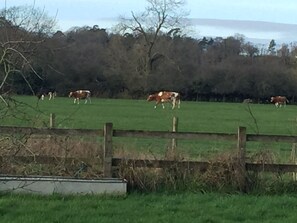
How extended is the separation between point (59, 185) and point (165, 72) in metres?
80.6

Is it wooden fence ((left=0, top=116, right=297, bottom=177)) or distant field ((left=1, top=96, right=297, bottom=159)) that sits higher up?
wooden fence ((left=0, top=116, right=297, bottom=177))

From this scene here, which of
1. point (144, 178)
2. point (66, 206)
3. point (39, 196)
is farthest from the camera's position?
point (144, 178)

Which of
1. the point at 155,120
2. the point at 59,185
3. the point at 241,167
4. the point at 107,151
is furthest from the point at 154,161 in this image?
the point at 155,120

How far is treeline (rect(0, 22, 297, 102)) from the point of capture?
87.4 meters

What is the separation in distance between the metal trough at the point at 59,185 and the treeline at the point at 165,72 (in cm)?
7273

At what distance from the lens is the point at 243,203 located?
9797mm

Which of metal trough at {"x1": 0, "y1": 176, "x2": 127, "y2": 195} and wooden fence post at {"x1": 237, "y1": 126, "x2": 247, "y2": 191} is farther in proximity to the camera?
wooden fence post at {"x1": 237, "y1": 126, "x2": 247, "y2": 191}

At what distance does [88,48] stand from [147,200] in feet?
291

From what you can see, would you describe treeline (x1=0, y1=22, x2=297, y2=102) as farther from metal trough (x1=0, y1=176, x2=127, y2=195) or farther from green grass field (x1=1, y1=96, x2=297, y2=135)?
metal trough (x1=0, y1=176, x2=127, y2=195)

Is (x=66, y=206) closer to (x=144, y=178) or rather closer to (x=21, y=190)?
(x=21, y=190)

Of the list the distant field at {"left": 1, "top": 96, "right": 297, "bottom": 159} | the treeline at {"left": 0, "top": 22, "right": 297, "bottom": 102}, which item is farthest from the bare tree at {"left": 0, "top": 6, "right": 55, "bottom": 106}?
the treeline at {"left": 0, "top": 22, "right": 297, "bottom": 102}

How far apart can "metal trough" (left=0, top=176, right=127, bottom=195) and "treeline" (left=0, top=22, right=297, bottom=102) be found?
2863 inches

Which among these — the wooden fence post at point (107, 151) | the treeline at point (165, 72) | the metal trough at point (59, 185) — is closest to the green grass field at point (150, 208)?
the metal trough at point (59, 185)

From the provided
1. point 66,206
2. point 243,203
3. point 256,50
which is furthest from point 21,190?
point 256,50
